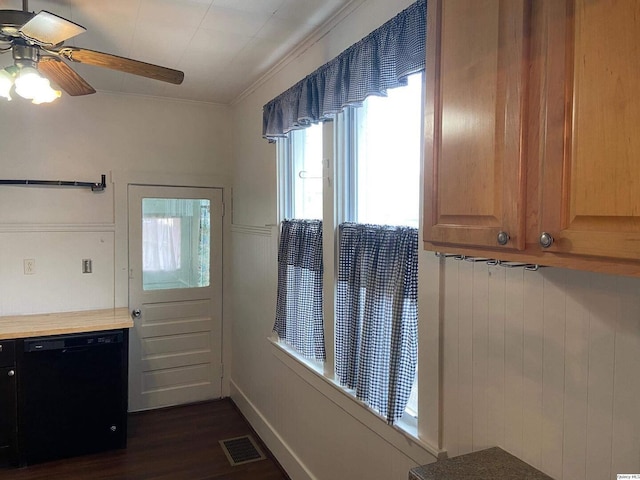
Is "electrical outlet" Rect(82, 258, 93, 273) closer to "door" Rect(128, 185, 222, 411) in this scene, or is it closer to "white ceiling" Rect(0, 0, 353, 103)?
"door" Rect(128, 185, 222, 411)

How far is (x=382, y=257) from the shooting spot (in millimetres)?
1920

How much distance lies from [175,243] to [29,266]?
1.10m

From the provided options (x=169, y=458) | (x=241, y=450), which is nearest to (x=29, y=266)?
(x=169, y=458)

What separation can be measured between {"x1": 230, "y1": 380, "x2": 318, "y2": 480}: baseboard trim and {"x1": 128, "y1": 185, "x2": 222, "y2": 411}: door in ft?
1.45

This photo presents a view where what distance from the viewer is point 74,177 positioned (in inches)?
144

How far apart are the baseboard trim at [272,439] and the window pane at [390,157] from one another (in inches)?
63.2

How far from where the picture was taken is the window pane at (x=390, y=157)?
1.88m

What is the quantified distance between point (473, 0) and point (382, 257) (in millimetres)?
1031

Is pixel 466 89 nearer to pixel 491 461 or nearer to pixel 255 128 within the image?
pixel 491 461

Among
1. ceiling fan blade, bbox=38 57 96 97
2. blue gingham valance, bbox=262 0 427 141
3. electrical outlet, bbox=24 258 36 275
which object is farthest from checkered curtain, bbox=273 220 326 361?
electrical outlet, bbox=24 258 36 275

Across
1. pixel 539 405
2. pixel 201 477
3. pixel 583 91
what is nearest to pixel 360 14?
pixel 583 91

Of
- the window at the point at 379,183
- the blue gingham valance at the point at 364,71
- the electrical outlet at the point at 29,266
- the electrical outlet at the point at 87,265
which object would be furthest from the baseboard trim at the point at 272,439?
the blue gingham valance at the point at 364,71

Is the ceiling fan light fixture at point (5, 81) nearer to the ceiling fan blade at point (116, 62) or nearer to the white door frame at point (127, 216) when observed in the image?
the ceiling fan blade at point (116, 62)

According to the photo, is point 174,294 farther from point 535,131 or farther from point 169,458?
point 535,131
